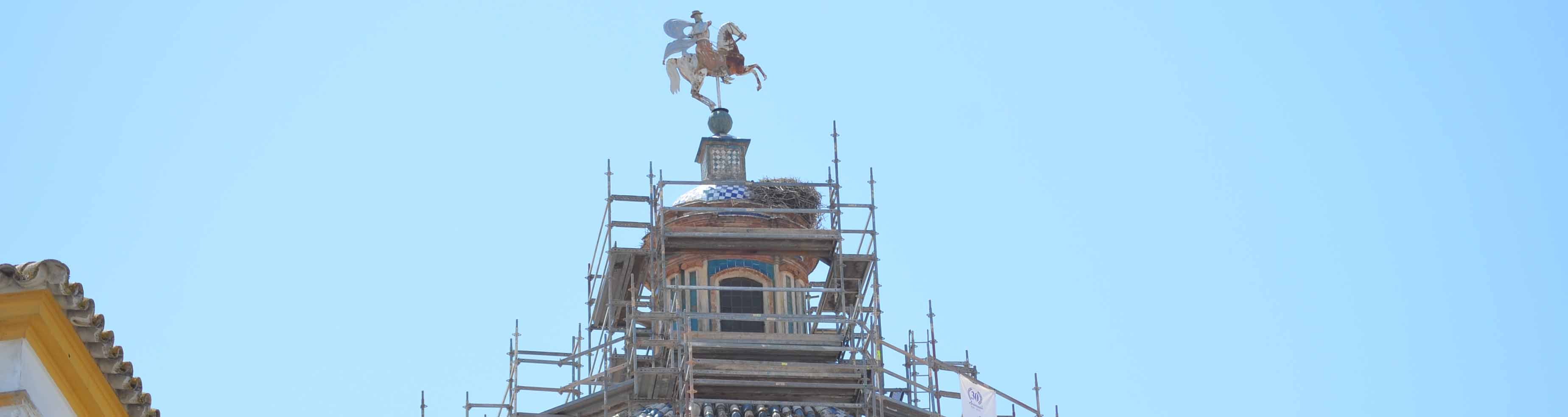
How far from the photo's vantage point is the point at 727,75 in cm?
4678

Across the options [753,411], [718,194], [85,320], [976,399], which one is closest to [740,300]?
[718,194]

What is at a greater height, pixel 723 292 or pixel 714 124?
pixel 714 124

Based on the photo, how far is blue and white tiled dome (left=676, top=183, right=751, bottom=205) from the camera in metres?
43.9

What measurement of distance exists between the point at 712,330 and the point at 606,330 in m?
2.69

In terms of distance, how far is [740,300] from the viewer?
43.5 meters

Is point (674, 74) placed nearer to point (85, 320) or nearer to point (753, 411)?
point (753, 411)

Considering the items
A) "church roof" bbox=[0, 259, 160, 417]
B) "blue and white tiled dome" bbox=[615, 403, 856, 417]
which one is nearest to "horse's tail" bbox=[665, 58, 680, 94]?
"blue and white tiled dome" bbox=[615, 403, 856, 417]

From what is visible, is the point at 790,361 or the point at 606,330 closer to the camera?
the point at 790,361

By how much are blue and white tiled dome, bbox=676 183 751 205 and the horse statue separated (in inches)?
122

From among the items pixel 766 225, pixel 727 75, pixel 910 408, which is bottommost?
pixel 910 408

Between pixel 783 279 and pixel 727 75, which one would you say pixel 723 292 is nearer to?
pixel 783 279

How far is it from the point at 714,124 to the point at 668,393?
6.46 meters

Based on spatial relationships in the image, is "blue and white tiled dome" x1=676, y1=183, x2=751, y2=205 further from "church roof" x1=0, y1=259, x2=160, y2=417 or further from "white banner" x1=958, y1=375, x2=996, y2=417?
"church roof" x1=0, y1=259, x2=160, y2=417

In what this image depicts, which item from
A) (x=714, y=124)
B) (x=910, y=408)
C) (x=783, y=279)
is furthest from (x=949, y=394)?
(x=714, y=124)
